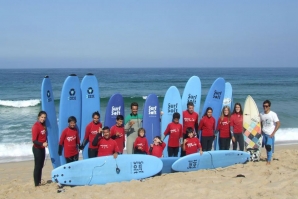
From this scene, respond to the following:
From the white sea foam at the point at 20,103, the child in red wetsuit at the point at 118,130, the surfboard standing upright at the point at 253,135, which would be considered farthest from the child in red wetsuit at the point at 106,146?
the white sea foam at the point at 20,103

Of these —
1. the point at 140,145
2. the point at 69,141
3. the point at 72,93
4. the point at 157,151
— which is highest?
Answer: the point at 72,93

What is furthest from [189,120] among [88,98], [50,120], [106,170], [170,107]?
[50,120]

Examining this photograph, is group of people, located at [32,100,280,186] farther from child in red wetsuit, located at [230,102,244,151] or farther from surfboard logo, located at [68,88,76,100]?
surfboard logo, located at [68,88,76,100]

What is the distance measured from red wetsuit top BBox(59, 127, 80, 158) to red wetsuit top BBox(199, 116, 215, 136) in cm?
227

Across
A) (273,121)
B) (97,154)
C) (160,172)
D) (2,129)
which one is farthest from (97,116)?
(2,129)

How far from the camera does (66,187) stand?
4859 mm

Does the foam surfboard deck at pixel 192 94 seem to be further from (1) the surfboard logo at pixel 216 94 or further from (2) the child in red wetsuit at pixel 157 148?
(2) the child in red wetsuit at pixel 157 148

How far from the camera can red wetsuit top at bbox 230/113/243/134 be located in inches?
241

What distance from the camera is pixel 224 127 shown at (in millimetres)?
6125

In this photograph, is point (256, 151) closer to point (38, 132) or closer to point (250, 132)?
point (250, 132)

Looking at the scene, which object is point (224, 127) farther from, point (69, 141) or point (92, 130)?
point (69, 141)

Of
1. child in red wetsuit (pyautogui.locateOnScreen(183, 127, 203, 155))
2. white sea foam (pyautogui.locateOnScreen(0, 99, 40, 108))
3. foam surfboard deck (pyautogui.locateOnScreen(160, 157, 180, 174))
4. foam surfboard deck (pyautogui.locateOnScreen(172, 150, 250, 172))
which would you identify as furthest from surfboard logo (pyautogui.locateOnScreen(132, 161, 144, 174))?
white sea foam (pyautogui.locateOnScreen(0, 99, 40, 108))

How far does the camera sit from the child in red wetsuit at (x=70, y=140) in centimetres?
505

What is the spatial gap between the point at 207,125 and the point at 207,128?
58 mm
